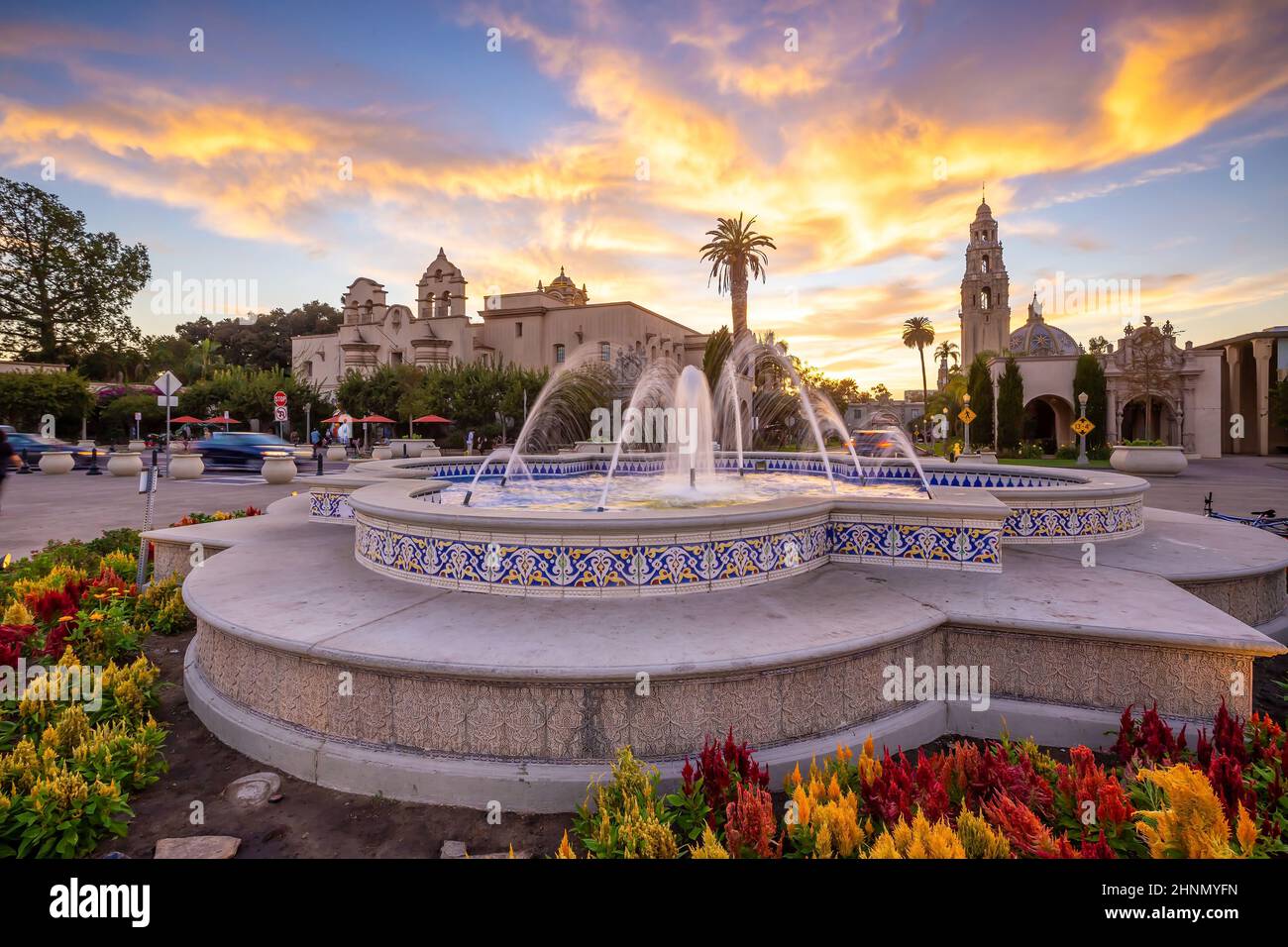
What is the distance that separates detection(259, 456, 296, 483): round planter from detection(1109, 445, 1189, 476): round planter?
31143 millimetres

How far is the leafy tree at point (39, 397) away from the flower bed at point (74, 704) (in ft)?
142

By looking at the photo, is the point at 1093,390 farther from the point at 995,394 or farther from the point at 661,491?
the point at 661,491

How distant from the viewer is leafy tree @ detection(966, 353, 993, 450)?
40688 millimetres

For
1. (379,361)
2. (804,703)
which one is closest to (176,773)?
(804,703)

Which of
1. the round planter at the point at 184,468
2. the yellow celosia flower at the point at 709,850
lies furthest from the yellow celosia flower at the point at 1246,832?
the round planter at the point at 184,468

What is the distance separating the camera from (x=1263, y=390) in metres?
41.8

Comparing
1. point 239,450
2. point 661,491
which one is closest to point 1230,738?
point 661,491

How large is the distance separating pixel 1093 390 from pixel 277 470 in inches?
1697

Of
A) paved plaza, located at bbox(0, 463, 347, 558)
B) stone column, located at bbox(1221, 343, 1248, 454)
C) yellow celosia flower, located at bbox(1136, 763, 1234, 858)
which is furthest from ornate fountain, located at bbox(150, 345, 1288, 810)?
stone column, located at bbox(1221, 343, 1248, 454)

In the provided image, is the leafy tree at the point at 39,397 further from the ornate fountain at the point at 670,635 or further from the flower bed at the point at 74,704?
the ornate fountain at the point at 670,635

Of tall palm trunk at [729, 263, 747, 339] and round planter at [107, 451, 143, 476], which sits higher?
tall palm trunk at [729, 263, 747, 339]

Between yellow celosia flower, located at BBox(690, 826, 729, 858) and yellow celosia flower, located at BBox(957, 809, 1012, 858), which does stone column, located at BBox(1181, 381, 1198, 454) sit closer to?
yellow celosia flower, located at BBox(957, 809, 1012, 858)
